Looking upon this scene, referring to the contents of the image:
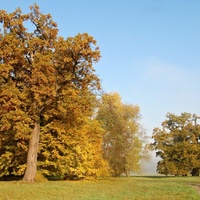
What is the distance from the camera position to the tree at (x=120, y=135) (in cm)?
5048

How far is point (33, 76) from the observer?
89.5 ft

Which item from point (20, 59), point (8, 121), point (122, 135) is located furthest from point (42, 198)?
point (122, 135)

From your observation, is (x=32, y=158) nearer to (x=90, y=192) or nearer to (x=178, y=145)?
(x=90, y=192)

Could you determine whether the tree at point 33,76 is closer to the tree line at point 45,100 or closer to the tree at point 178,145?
the tree line at point 45,100

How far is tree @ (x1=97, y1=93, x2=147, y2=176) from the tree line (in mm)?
13250

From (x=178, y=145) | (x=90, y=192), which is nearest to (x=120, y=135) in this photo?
(x=178, y=145)

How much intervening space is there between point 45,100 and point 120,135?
84.9 feet

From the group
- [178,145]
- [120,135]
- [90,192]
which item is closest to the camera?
[90,192]

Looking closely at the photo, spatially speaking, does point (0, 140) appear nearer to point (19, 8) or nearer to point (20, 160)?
point (20, 160)

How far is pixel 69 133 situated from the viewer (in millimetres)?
32938

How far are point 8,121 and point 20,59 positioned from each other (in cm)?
570

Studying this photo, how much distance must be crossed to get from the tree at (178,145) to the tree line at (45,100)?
34.6m

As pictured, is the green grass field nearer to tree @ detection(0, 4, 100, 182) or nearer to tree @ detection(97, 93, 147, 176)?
tree @ detection(0, 4, 100, 182)

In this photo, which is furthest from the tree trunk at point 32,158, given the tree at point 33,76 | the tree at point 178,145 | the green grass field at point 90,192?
the tree at point 178,145
